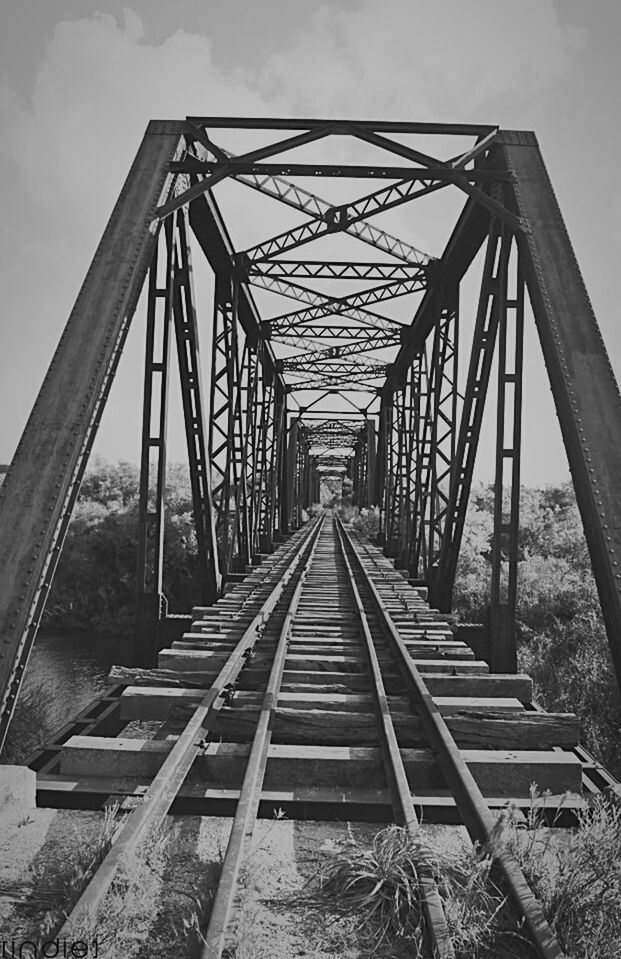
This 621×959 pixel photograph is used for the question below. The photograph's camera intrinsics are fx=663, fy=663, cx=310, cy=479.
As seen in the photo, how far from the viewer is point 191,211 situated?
980cm

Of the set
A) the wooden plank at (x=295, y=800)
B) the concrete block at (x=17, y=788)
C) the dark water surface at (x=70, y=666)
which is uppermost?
the concrete block at (x=17, y=788)

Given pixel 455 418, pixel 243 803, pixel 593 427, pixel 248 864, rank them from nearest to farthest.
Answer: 1. pixel 248 864
2. pixel 243 803
3. pixel 593 427
4. pixel 455 418

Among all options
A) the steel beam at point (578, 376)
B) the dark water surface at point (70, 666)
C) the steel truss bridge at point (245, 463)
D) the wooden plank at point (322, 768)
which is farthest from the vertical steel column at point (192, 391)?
the dark water surface at point (70, 666)

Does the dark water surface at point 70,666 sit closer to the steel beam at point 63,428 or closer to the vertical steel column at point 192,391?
the vertical steel column at point 192,391

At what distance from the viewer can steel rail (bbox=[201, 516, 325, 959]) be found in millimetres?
2012

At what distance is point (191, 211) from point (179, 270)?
7.10 feet

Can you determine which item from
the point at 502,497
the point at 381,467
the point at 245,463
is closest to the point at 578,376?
the point at 502,497

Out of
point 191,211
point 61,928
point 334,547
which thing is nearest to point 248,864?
point 61,928

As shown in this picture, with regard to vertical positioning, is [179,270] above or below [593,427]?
above

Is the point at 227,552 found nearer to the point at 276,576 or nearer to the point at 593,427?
the point at 276,576

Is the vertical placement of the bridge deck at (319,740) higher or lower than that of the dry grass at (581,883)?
lower

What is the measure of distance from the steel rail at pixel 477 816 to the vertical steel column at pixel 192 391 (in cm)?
454

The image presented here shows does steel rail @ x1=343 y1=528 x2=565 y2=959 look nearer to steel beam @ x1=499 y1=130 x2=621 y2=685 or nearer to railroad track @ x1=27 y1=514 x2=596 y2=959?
railroad track @ x1=27 y1=514 x2=596 y2=959

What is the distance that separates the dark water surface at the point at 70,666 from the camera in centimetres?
1677
